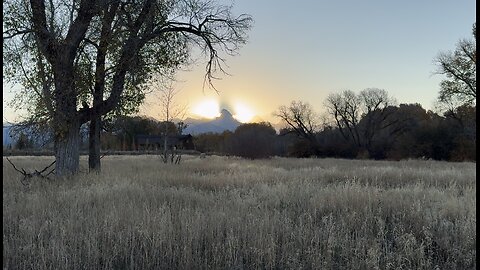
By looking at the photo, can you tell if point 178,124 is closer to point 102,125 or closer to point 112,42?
point 102,125

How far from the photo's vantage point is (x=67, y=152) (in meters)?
13.7

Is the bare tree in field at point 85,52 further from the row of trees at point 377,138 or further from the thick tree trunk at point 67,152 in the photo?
the row of trees at point 377,138

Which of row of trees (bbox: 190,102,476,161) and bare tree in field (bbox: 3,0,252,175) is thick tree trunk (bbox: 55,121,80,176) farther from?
row of trees (bbox: 190,102,476,161)

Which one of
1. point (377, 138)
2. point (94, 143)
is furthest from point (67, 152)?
point (377, 138)

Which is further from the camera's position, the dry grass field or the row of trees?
the row of trees

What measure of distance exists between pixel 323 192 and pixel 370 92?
69.7 metres

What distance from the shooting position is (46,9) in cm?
1314

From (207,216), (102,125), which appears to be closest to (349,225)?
(207,216)

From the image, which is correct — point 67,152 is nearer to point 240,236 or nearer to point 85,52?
point 85,52

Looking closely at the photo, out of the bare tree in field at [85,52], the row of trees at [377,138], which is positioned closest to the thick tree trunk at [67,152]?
the bare tree in field at [85,52]

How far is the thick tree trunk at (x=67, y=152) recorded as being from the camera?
533 inches

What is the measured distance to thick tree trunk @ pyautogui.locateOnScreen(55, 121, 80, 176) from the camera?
13.5 meters

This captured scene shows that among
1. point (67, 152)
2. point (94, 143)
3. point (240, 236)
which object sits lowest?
point (240, 236)

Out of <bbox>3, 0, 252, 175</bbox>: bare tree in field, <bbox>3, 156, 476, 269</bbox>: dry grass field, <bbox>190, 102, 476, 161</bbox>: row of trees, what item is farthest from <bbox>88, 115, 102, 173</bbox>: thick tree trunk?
<bbox>190, 102, 476, 161</bbox>: row of trees
